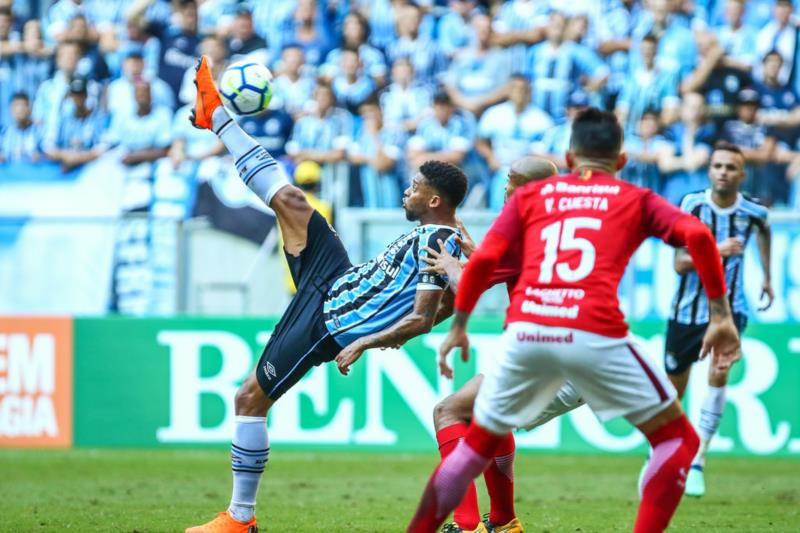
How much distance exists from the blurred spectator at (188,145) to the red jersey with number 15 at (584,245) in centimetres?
1114

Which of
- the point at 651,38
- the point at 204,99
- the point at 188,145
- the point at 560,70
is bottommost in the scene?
the point at 204,99

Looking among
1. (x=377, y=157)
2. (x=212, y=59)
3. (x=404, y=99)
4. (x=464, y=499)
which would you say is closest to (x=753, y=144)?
(x=404, y=99)

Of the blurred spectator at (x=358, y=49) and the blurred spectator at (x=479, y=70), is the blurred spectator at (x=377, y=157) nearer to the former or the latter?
the blurred spectator at (x=358, y=49)

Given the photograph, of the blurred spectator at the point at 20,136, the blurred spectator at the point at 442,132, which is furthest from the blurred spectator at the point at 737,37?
the blurred spectator at the point at 20,136

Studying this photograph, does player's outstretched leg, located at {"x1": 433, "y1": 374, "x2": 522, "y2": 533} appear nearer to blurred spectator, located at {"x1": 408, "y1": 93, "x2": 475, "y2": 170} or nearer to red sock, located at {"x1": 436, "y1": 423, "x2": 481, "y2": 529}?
red sock, located at {"x1": 436, "y1": 423, "x2": 481, "y2": 529}

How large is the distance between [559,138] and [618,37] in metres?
2.10

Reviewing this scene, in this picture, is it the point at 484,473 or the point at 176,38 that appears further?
the point at 176,38

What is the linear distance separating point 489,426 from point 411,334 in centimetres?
134

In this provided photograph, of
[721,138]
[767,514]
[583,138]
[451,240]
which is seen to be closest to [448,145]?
[721,138]

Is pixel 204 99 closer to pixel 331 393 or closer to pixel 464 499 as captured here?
pixel 464 499

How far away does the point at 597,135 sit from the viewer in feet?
19.1

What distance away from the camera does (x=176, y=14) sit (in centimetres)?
1873

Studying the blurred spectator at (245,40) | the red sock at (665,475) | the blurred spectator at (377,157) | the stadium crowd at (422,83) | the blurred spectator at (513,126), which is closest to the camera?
the red sock at (665,475)

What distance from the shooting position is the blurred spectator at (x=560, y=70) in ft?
54.3
